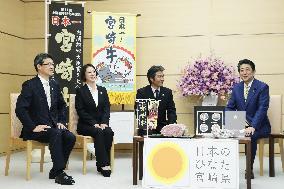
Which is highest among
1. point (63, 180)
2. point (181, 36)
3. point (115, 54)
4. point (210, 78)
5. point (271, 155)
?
point (181, 36)

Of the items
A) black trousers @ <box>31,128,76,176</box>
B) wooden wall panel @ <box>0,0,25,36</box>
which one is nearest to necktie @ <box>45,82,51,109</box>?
black trousers @ <box>31,128,76,176</box>

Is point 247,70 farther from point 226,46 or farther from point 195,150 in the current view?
point 226,46

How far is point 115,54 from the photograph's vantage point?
6090 mm

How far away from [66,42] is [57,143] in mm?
2169

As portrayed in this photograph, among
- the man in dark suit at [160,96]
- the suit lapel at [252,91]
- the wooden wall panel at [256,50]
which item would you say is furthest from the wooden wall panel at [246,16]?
the suit lapel at [252,91]

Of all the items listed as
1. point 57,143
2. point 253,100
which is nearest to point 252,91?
point 253,100

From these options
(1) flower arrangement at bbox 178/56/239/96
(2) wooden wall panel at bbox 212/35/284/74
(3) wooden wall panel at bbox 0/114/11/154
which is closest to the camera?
(1) flower arrangement at bbox 178/56/239/96

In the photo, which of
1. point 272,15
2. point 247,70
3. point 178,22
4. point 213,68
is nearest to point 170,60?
point 178,22

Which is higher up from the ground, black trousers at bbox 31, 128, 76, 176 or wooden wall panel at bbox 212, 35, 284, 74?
wooden wall panel at bbox 212, 35, 284, 74

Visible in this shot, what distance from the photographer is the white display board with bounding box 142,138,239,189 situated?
147 inches

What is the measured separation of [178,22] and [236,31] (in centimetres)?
89

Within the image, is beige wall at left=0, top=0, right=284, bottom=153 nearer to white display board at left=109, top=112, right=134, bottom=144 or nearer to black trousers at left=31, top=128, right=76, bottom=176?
white display board at left=109, top=112, right=134, bottom=144

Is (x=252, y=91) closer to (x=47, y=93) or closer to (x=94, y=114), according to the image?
Result: (x=94, y=114)

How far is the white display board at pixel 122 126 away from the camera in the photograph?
6074 millimetres
